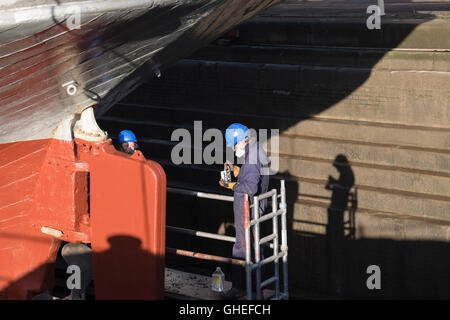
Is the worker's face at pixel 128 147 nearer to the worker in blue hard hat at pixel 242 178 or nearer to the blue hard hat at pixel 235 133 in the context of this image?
the worker in blue hard hat at pixel 242 178

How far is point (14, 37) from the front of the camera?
248 inches

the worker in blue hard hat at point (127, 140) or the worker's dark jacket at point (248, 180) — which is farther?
the worker in blue hard hat at point (127, 140)

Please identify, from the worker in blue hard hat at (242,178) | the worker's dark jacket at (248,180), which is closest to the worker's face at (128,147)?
the worker in blue hard hat at (242,178)

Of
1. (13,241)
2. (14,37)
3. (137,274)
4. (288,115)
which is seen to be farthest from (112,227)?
(288,115)

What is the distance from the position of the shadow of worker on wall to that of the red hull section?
3.59m

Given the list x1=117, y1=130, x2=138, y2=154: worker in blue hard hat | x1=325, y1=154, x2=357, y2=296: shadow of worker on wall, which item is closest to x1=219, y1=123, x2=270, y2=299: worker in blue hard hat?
x1=117, y1=130, x2=138, y2=154: worker in blue hard hat

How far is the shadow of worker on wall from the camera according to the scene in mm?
10344

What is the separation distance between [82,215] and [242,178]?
6.20 feet

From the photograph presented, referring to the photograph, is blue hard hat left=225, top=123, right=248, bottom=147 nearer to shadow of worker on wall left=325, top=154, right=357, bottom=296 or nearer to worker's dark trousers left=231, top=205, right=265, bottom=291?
worker's dark trousers left=231, top=205, right=265, bottom=291

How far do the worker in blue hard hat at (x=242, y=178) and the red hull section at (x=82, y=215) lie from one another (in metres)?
0.80

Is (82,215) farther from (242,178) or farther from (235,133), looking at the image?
(235,133)

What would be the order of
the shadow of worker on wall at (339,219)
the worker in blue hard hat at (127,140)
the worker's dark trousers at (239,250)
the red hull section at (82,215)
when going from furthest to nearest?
the shadow of worker on wall at (339,219)
the worker in blue hard hat at (127,140)
the worker's dark trousers at (239,250)
the red hull section at (82,215)

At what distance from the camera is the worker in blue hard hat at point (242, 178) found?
7.59 m

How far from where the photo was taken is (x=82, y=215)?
26.6ft
